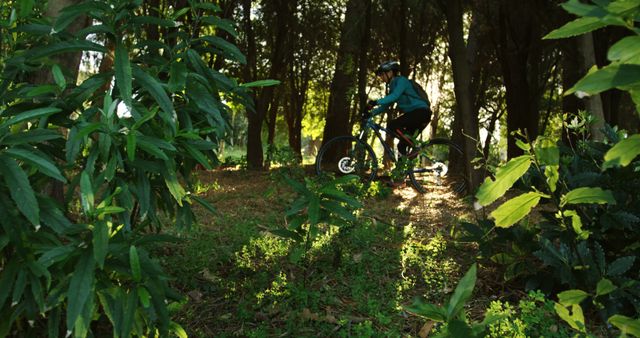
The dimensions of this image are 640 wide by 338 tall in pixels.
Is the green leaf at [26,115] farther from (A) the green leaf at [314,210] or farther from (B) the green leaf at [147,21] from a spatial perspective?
(A) the green leaf at [314,210]

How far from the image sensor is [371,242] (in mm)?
4699

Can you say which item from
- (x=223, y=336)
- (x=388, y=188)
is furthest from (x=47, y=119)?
(x=388, y=188)

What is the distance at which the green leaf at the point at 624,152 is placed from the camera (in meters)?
0.79

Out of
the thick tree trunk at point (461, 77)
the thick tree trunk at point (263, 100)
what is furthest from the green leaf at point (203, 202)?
the thick tree trunk at point (263, 100)

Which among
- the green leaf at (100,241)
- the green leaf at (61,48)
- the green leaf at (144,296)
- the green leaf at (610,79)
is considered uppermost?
the green leaf at (61,48)

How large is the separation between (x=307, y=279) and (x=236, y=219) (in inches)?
83.2

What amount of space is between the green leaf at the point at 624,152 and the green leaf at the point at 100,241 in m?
1.52

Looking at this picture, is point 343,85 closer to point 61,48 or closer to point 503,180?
point 61,48

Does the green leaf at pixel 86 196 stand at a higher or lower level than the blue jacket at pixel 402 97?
lower

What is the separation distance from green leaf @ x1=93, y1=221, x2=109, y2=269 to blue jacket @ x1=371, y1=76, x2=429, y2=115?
670 cm

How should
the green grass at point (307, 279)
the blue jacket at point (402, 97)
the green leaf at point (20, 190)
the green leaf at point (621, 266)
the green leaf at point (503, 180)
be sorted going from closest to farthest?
1. the green leaf at point (503, 180)
2. the green leaf at point (20, 190)
3. the green leaf at point (621, 266)
4. the green grass at point (307, 279)
5. the blue jacket at point (402, 97)

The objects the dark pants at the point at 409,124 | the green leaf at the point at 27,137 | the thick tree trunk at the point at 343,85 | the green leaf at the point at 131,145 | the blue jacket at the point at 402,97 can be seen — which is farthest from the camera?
the thick tree trunk at the point at 343,85

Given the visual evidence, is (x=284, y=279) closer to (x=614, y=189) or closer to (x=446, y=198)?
(x=614, y=189)

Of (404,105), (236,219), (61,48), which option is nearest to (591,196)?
(61,48)
